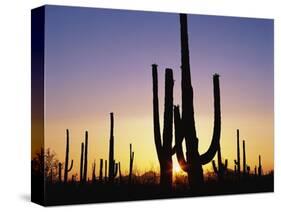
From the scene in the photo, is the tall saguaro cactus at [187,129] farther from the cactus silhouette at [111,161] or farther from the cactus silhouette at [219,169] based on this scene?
the cactus silhouette at [111,161]

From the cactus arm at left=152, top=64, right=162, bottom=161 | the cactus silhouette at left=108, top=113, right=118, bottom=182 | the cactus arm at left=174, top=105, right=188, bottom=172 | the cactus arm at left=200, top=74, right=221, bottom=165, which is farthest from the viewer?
the cactus arm at left=200, top=74, right=221, bottom=165

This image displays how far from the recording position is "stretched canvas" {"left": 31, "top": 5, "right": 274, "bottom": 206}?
12.1 meters

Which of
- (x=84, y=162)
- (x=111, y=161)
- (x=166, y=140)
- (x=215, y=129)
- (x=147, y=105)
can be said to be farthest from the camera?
(x=215, y=129)

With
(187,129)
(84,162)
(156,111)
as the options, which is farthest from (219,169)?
(84,162)

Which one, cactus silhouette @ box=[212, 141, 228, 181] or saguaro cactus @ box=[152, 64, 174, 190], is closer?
saguaro cactus @ box=[152, 64, 174, 190]

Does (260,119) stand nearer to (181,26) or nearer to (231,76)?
(231,76)

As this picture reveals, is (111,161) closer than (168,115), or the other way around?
(111,161)

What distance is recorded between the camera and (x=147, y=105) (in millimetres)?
12641

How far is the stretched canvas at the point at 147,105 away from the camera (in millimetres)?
12055

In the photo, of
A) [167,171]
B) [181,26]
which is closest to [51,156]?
[167,171]

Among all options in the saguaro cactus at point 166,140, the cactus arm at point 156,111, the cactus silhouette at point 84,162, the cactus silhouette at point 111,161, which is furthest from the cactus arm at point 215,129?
the cactus silhouette at point 84,162

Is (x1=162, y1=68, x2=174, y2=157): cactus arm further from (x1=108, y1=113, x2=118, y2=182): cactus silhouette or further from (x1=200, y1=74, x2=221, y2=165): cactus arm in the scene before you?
(x1=108, y1=113, x2=118, y2=182): cactus silhouette

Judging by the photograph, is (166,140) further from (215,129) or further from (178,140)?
(215,129)

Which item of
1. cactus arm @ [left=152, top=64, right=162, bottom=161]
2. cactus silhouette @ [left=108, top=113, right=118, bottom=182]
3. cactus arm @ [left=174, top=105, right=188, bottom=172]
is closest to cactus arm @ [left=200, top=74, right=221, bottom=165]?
cactus arm @ [left=174, top=105, right=188, bottom=172]
